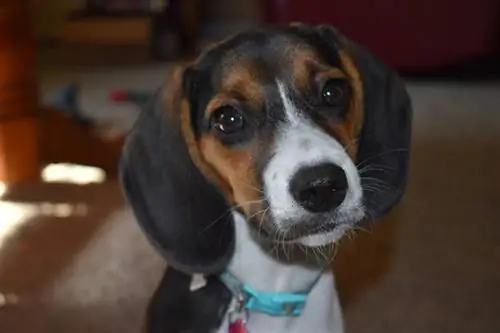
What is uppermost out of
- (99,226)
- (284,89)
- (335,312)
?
(284,89)

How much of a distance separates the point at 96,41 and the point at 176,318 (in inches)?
114

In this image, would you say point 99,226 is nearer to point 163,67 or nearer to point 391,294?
point 391,294

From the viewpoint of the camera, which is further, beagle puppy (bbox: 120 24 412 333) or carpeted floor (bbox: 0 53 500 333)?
carpeted floor (bbox: 0 53 500 333)

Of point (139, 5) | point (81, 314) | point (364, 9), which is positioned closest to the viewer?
point (81, 314)

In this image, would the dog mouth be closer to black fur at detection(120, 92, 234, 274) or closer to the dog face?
the dog face

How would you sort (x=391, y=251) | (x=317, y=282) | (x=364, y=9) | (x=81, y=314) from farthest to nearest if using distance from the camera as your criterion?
(x=364, y=9), (x=391, y=251), (x=81, y=314), (x=317, y=282)

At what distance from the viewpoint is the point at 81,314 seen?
6.08 ft

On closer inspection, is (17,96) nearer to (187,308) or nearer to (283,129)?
(187,308)

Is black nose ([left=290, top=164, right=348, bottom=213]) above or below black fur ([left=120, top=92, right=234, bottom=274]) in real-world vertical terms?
above

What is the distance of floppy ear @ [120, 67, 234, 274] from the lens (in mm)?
1347

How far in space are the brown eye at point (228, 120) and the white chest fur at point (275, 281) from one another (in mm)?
144

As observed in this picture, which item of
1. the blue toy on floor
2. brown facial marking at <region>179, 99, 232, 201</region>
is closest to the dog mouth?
brown facial marking at <region>179, 99, 232, 201</region>

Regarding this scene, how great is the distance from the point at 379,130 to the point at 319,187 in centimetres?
28

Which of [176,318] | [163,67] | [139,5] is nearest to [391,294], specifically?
[176,318]
